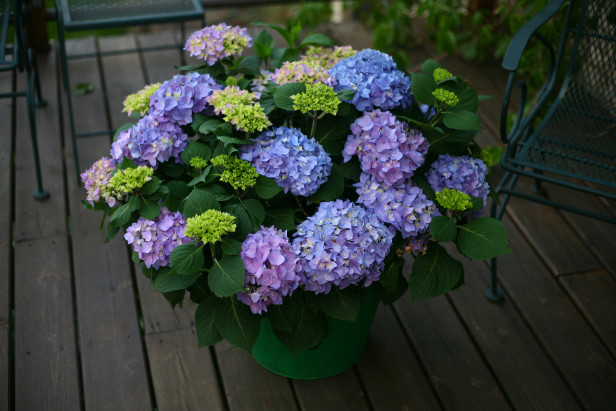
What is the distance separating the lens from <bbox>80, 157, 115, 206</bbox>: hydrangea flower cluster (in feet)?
4.68

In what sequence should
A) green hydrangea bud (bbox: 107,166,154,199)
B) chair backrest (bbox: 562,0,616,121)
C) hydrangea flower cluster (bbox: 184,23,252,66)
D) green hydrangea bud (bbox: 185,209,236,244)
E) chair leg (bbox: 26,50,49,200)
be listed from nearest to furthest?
green hydrangea bud (bbox: 185,209,236,244) → green hydrangea bud (bbox: 107,166,154,199) → hydrangea flower cluster (bbox: 184,23,252,66) → chair backrest (bbox: 562,0,616,121) → chair leg (bbox: 26,50,49,200)

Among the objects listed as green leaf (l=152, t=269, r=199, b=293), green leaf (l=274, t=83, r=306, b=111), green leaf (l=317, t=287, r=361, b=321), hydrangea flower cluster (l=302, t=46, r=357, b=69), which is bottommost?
green leaf (l=317, t=287, r=361, b=321)

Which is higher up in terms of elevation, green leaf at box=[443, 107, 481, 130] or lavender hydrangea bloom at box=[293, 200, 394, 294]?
green leaf at box=[443, 107, 481, 130]

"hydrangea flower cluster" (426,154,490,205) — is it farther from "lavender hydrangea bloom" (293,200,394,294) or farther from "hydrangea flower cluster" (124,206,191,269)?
"hydrangea flower cluster" (124,206,191,269)

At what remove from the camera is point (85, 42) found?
3.20m

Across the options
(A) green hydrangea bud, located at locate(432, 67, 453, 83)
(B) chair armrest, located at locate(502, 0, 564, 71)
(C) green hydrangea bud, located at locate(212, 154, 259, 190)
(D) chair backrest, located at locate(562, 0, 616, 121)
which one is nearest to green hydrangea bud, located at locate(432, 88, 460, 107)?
(A) green hydrangea bud, located at locate(432, 67, 453, 83)

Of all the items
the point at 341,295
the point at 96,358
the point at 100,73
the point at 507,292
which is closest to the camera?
the point at 341,295

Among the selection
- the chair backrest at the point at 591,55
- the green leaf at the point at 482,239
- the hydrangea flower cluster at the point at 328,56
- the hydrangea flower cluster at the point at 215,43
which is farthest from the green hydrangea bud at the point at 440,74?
the chair backrest at the point at 591,55

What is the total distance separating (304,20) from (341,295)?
2.12 m

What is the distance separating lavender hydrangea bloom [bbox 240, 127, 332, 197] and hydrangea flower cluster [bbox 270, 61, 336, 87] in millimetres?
149

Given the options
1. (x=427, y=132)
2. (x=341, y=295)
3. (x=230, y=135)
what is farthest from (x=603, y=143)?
(x=230, y=135)

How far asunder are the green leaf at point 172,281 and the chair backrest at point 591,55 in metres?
1.37

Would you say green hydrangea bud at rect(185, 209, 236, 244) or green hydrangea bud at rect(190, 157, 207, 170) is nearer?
green hydrangea bud at rect(185, 209, 236, 244)

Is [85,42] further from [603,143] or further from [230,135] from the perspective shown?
[603,143]
